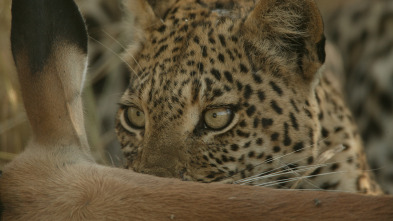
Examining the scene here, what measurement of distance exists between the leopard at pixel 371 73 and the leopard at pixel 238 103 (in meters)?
1.48

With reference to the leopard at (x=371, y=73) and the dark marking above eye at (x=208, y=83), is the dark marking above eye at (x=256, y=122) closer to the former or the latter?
the dark marking above eye at (x=208, y=83)

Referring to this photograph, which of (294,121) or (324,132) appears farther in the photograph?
(324,132)

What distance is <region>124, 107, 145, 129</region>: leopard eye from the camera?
3.82 metres

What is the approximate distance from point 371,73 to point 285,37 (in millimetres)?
1944

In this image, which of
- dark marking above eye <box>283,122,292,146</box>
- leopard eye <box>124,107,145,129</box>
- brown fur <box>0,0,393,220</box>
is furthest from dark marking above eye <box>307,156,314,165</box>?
brown fur <box>0,0,393,220</box>

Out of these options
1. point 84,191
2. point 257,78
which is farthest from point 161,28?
point 84,191

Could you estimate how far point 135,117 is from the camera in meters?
3.86

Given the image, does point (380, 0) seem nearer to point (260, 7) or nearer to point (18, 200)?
point (260, 7)

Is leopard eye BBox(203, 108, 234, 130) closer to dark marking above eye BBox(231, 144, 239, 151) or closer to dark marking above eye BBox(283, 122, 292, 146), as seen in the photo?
dark marking above eye BBox(231, 144, 239, 151)

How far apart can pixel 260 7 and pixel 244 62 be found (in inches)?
13.2

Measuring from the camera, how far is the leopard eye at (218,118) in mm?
3568

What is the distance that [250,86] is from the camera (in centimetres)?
361

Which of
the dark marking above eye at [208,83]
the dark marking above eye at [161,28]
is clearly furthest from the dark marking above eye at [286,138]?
the dark marking above eye at [161,28]

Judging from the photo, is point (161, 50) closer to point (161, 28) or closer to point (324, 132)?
point (161, 28)
